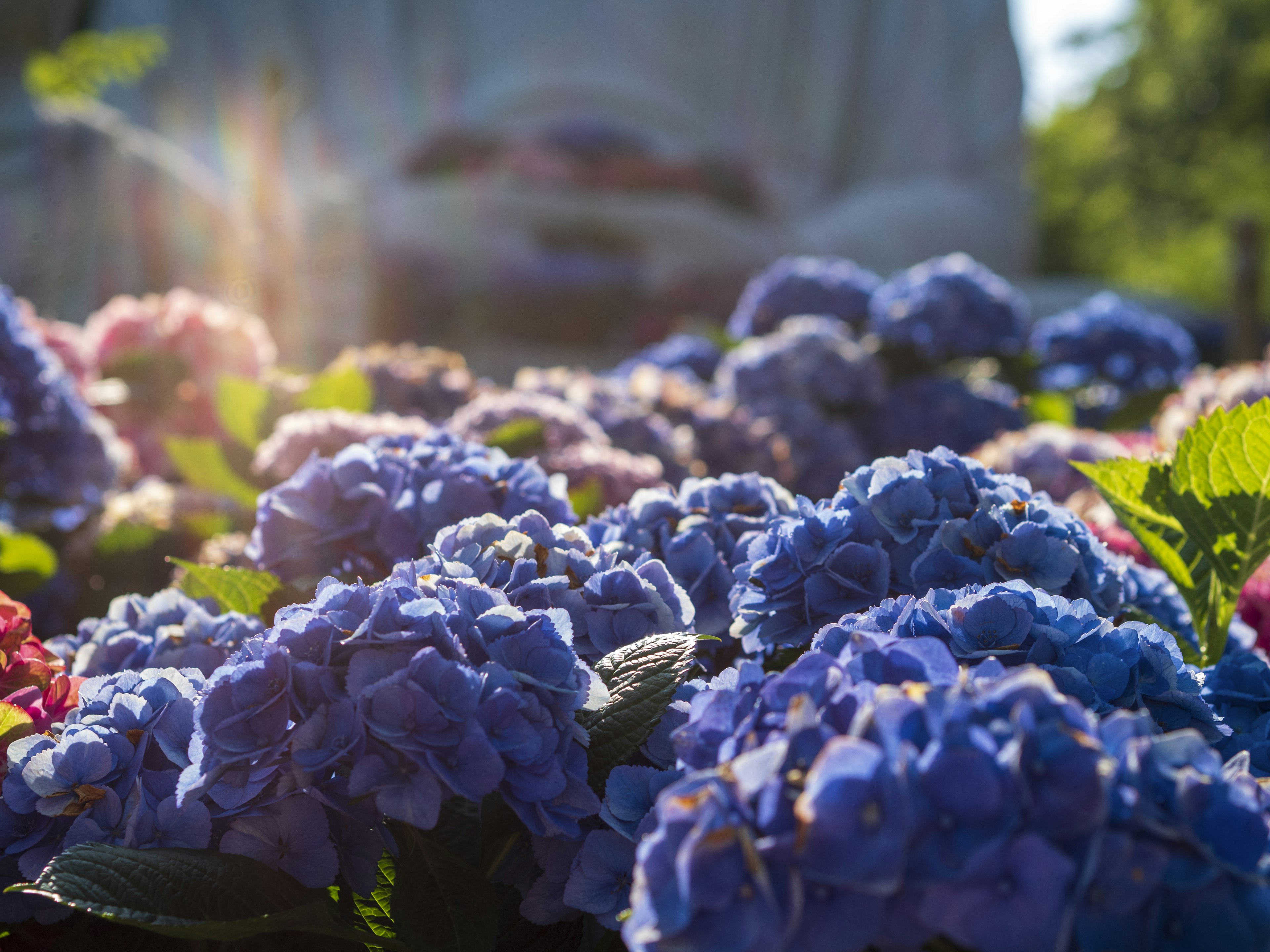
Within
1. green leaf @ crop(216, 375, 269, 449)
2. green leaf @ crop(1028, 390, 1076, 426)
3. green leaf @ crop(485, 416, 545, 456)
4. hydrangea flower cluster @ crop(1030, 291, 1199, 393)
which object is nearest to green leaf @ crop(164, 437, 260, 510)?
green leaf @ crop(216, 375, 269, 449)

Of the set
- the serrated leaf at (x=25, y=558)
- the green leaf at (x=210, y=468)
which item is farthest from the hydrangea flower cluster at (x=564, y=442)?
the serrated leaf at (x=25, y=558)

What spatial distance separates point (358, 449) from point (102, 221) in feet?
10.9

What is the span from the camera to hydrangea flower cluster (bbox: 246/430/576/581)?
1.12 m

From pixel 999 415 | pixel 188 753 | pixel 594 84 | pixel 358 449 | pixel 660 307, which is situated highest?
pixel 594 84

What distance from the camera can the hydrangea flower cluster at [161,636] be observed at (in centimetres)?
104

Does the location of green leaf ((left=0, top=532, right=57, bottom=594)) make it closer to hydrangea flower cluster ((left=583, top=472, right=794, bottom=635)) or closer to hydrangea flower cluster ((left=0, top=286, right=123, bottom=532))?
hydrangea flower cluster ((left=0, top=286, right=123, bottom=532))

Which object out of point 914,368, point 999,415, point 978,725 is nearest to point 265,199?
point 914,368

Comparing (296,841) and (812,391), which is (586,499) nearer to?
(296,841)

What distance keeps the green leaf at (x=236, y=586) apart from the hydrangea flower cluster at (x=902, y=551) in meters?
0.54

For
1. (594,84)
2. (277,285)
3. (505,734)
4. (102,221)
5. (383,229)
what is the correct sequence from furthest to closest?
(594,84) → (383,229) → (277,285) → (102,221) → (505,734)

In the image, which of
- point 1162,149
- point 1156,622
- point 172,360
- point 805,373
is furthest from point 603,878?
point 1162,149

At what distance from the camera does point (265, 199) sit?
3996 millimetres

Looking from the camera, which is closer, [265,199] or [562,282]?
[265,199]

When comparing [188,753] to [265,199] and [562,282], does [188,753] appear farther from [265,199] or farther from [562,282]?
[562,282]
